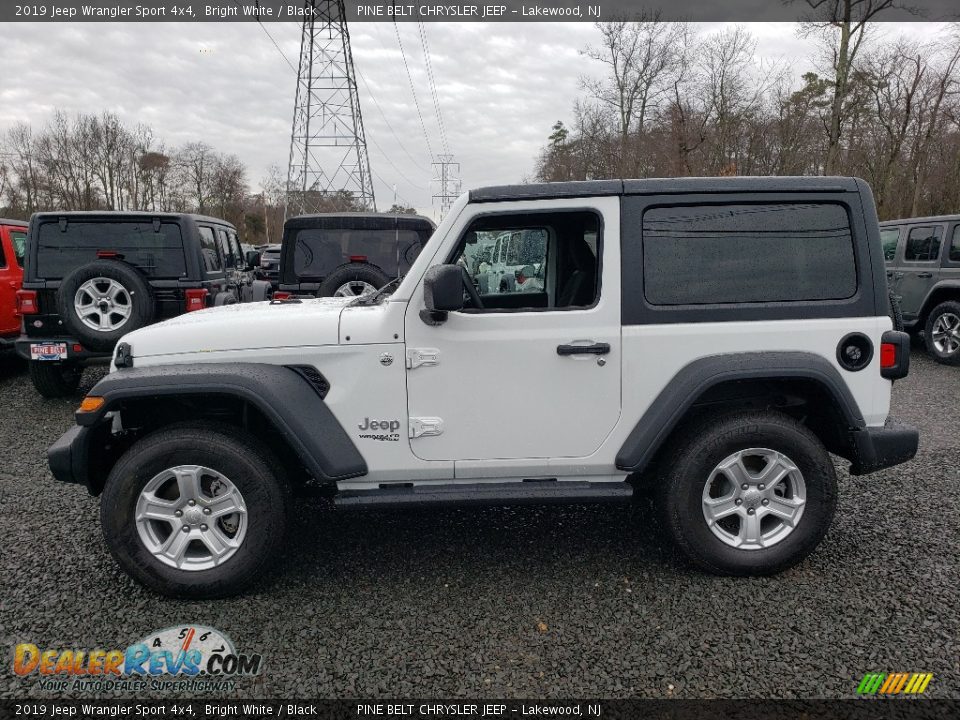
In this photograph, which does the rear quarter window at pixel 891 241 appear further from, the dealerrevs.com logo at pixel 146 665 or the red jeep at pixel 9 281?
the red jeep at pixel 9 281

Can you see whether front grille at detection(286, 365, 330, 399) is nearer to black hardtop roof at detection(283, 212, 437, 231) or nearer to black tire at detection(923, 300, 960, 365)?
black hardtop roof at detection(283, 212, 437, 231)

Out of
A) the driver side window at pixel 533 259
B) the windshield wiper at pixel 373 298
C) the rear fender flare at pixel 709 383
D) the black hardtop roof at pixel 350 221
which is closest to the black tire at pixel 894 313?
the rear fender flare at pixel 709 383

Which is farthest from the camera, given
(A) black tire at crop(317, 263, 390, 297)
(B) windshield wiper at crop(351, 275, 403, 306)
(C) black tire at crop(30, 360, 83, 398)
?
(C) black tire at crop(30, 360, 83, 398)

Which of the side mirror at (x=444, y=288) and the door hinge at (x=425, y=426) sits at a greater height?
the side mirror at (x=444, y=288)

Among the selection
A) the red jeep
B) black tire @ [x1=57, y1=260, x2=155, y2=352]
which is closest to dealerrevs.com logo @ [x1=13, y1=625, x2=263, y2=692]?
black tire @ [x1=57, y1=260, x2=155, y2=352]

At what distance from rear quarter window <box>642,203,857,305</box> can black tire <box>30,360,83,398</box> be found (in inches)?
248

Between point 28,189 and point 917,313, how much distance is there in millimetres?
45641

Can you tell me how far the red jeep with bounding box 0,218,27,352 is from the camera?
23.6 feet

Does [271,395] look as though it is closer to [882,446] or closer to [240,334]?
[240,334]

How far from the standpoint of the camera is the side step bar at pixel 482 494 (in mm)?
2953

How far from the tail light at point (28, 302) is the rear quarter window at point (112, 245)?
0.21 meters

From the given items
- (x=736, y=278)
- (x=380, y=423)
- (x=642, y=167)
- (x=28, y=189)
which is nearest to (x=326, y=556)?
(x=380, y=423)

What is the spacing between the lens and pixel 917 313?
Result: 356 inches

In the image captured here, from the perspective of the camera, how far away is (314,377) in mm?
2953
